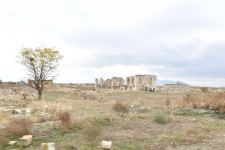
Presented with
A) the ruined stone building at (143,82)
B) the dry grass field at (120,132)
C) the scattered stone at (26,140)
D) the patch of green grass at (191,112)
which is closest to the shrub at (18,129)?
the dry grass field at (120,132)

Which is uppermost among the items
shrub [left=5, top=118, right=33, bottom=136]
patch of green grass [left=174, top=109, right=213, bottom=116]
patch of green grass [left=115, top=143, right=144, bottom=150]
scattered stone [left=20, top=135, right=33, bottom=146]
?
patch of green grass [left=174, top=109, right=213, bottom=116]

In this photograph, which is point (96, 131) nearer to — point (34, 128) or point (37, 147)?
point (37, 147)

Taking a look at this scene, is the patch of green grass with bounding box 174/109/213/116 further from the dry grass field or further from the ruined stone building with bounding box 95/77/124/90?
the ruined stone building with bounding box 95/77/124/90

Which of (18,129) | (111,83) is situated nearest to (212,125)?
(18,129)

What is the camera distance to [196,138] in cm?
1734

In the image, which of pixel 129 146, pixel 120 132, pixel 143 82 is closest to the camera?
pixel 129 146

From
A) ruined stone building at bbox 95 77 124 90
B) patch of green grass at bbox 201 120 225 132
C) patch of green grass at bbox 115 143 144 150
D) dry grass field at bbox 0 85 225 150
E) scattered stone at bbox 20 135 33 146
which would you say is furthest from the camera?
ruined stone building at bbox 95 77 124 90

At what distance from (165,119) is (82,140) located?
26.0ft

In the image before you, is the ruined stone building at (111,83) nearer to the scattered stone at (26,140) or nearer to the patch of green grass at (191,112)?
the patch of green grass at (191,112)

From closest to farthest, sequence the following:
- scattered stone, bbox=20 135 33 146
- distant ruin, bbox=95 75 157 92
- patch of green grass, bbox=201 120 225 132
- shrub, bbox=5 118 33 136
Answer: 1. scattered stone, bbox=20 135 33 146
2. shrub, bbox=5 118 33 136
3. patch of green grass, bbox=201 120 225 132
4. distant ruin, bbox=95 75 157 92

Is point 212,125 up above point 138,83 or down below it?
below

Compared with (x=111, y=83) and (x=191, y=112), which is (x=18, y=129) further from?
(x=111, y=83)

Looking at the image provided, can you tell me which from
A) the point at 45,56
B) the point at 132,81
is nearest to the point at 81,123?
the point at 45,56

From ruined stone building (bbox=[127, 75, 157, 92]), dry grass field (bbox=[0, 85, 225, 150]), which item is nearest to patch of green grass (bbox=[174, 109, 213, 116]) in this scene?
dry grass field (bbox=[0, 85, 225, 150])
